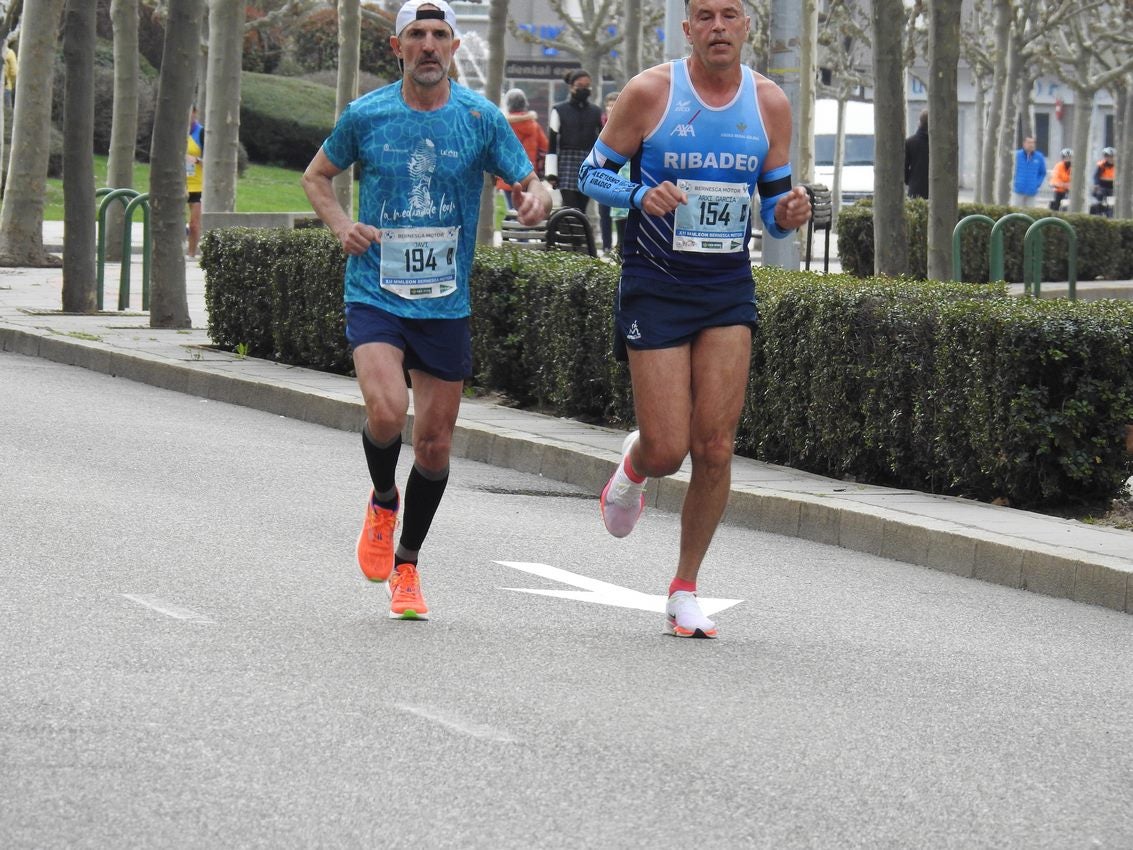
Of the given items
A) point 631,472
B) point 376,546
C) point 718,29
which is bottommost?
point 376,546

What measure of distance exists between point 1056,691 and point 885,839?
1.88 metres

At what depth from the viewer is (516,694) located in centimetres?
581

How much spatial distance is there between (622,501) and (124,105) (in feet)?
68.2

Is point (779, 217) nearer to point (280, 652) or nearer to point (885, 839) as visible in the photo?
point (280, 652)

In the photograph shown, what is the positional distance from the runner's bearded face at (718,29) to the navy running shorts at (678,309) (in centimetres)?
69

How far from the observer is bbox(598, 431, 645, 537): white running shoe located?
23.7 ft

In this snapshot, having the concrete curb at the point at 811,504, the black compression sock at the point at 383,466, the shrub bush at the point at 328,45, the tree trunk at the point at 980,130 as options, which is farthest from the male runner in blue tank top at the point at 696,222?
the shrub bush at the point at 328,45

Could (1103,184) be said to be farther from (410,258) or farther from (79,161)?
(410,258)

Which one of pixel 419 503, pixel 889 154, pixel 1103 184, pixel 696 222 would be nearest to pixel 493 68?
pixel 889 154

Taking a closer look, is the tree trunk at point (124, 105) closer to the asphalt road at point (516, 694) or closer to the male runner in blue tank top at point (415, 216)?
the asphalt road at point (516, 694)

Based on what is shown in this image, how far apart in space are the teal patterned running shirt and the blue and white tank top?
17.6 inches

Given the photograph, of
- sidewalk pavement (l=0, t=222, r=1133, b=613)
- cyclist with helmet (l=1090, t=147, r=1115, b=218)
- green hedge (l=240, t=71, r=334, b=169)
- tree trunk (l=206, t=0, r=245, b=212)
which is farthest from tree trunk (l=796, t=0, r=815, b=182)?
green hedge (l=240, t=71, r=334, b=169)

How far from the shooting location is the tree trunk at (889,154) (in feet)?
49.5

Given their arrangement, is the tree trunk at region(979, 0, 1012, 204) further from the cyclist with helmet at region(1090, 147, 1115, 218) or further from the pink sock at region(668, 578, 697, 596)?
the pink sock at region(668, 578, 697, 596)
